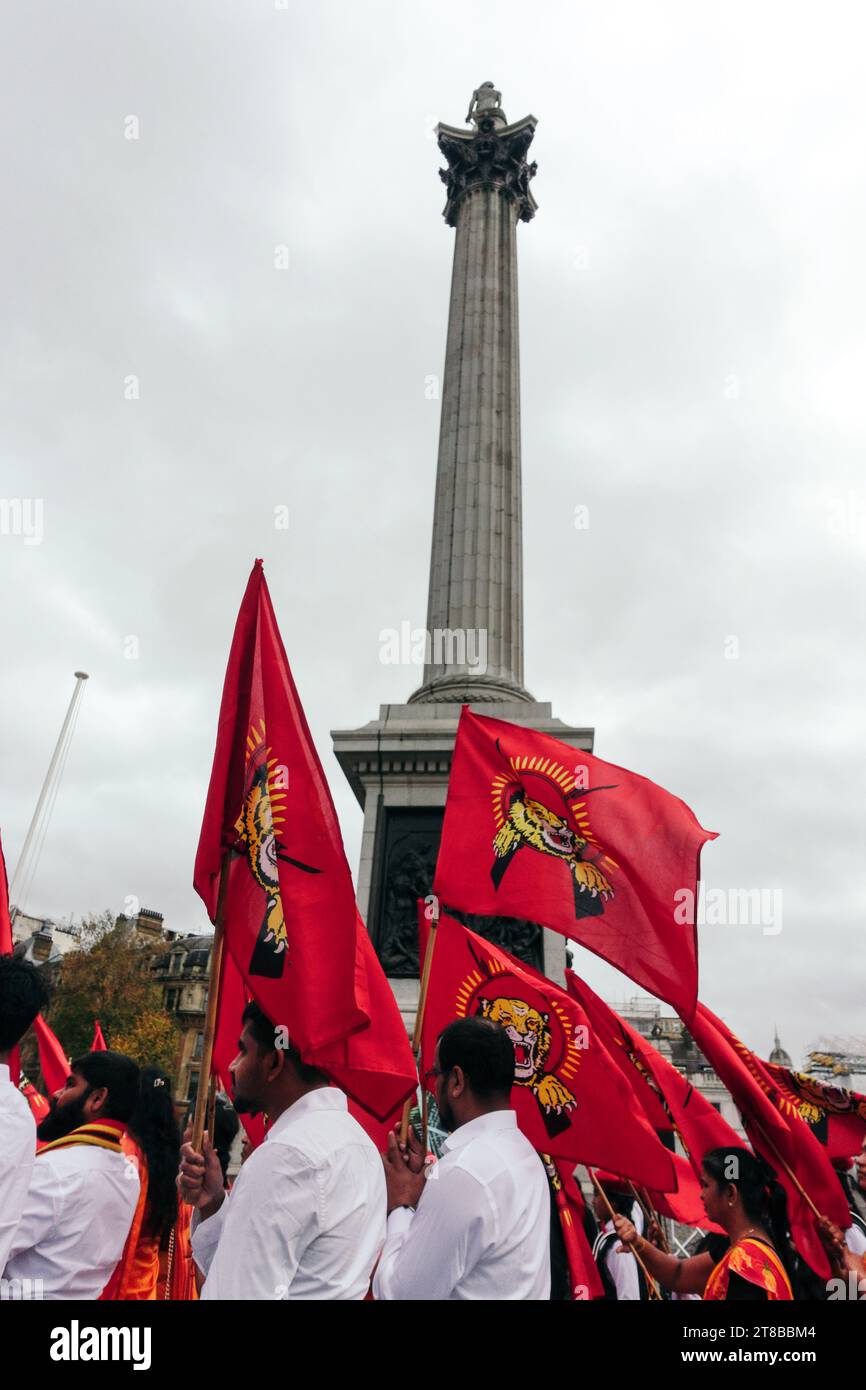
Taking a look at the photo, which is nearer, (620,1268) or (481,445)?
(620,1268)

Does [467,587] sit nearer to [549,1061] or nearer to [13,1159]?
[549,1061]

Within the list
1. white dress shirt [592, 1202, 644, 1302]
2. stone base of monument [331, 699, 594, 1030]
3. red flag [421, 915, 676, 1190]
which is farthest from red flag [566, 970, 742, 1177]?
stone base of monument [331, 699, 594, 1030]

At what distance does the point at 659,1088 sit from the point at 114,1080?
3.35m

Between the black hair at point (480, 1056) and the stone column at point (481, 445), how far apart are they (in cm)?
1010

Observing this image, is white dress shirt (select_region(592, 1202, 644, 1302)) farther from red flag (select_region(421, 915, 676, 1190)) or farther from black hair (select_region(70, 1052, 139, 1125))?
black hair (select_region(70, 1052, 139, 1125))

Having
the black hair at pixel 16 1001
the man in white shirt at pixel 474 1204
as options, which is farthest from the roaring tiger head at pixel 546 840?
the black hair at pixel 16 1001

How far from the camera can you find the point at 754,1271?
382 cm

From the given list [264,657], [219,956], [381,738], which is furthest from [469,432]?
[219,956]

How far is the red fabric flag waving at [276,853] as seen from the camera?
3.74 m

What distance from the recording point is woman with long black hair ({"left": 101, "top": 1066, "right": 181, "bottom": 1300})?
162 inches

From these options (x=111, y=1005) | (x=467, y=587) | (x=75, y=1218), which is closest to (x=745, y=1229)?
(x=75, y=1218)

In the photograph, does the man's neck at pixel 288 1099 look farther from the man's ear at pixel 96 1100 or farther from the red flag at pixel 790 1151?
the red flag at pixel 790 1151
